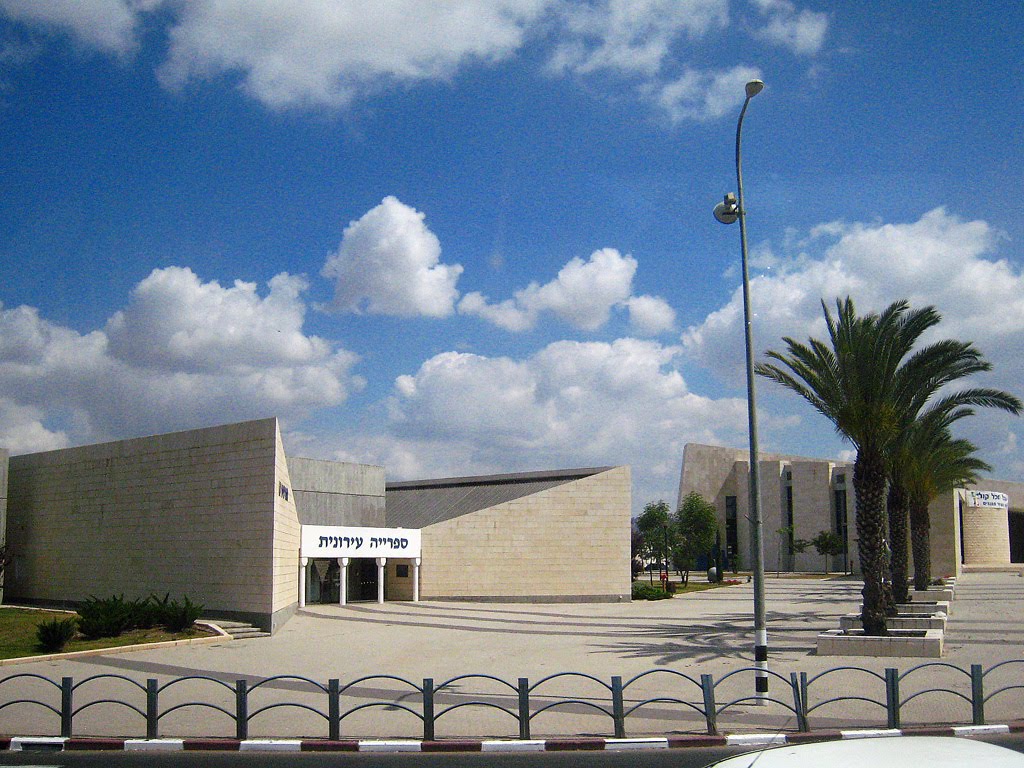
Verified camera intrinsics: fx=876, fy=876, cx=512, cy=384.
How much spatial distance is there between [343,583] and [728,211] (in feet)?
79.5

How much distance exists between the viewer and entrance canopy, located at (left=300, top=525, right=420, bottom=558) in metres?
32.0

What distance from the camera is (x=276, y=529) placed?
80.9ft

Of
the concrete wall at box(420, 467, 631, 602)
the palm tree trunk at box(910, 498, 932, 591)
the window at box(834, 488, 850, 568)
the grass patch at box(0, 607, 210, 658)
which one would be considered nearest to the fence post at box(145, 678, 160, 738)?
the grass patch at box(0, 607, 210, 658)

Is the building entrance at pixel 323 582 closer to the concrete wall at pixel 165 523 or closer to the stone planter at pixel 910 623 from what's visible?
the concrete wall at pixel 165 523

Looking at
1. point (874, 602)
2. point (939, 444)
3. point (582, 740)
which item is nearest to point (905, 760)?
point (582, 740)

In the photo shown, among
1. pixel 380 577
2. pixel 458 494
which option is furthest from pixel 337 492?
pixel 458 494

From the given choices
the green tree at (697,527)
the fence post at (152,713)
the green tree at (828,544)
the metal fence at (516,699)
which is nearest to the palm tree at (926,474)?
the metal fence at (516,699)

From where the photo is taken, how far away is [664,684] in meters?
14.9

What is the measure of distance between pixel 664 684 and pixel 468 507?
25.3 m

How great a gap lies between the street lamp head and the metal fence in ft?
24.9

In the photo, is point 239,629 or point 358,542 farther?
point 358,542

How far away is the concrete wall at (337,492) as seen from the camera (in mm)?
36562

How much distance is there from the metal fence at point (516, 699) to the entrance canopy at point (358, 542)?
15583 mm

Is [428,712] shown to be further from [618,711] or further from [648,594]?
[648,594]
